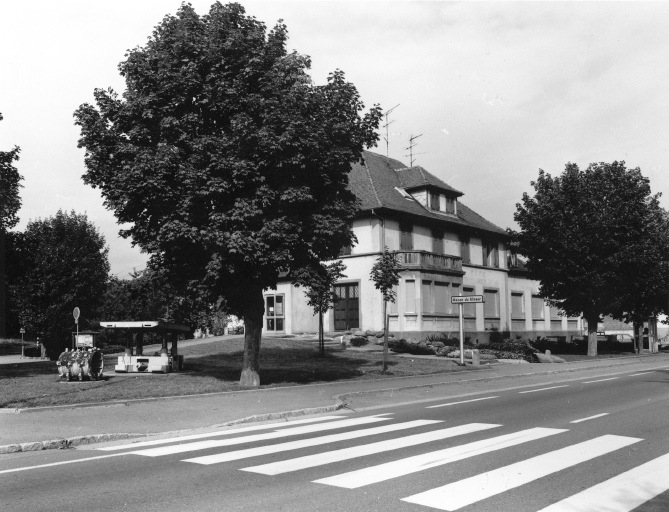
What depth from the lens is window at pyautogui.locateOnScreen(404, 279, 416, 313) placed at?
38369 mm

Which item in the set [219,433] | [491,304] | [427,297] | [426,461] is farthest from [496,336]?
[426,461]

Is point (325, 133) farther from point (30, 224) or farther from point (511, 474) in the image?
point (30, 224)

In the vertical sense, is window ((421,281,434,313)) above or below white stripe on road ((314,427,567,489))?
above

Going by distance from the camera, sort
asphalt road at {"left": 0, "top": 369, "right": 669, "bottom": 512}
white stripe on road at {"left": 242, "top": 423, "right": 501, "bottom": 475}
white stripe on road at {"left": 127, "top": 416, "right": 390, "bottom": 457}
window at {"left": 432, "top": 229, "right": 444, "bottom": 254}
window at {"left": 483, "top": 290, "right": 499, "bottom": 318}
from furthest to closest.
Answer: window at {"left": 483, "top": 290, "right": 499, "bottom": 318}, window at {"left": 432, "top": 229, "right": 444, "bottom": 254}, white stripe on road at {"left": 127, "top": 416, "right": 390, "bottom": 457}, white stripe on road at {"left": 242, "top": 423, "right": 501, "bottom": 475}, asphalt road at {"left": 0, "top": 369, "right": 669, "bottom": 512}

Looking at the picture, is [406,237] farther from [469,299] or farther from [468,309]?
[469,299]

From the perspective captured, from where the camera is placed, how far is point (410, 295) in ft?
126

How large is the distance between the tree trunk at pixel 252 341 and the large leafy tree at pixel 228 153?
4 centimetres

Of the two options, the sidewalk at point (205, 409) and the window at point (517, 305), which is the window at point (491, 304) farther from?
the sidewalk at point (205, 409)

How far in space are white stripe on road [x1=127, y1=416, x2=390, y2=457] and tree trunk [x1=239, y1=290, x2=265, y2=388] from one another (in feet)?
21.8

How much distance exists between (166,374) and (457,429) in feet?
48.1

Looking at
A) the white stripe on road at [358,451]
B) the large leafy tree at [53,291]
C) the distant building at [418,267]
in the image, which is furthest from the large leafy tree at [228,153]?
the large leafy tree at [53,291]

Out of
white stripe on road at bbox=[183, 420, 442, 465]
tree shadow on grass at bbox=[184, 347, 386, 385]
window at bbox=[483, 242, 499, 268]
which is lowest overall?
tree shadow on grass at bbox=[184, 347, 386, 385]

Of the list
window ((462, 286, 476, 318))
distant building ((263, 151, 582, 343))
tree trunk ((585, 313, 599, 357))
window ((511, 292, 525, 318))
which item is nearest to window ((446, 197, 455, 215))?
distant building ((263, 151, 582, 343))

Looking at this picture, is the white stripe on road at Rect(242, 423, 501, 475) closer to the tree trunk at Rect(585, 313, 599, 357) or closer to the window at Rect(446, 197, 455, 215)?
the tree trunk at Rect(585, 313, 599, 357)
